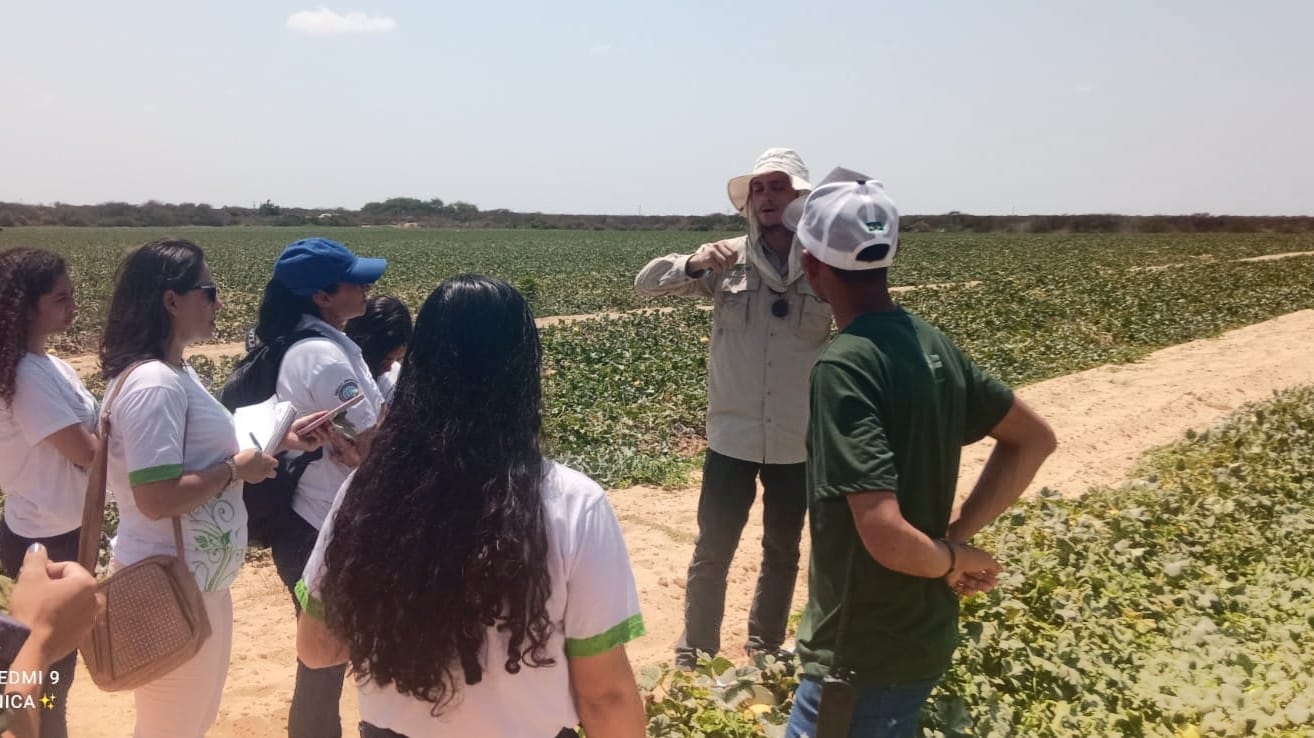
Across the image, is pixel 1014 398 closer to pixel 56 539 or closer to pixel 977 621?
pixel 977 621

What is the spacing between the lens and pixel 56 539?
2.93 m

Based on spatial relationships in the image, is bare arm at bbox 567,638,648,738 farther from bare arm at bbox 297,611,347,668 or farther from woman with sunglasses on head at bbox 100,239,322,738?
woman with sunglasses on head at bbox 100,239,322,738

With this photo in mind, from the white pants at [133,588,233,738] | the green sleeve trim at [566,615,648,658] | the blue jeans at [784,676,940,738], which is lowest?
the white pants at [133,588,233,738]

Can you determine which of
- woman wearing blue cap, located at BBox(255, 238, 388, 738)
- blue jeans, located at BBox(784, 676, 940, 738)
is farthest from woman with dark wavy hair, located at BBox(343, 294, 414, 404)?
blue jeans, located at BBox(784, 676, 940, 738)

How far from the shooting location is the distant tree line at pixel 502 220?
2830 inches

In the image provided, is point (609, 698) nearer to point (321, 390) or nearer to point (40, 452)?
point (321, 390)

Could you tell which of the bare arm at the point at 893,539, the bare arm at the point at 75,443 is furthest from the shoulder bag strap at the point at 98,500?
the bare arm at the point at 893,539

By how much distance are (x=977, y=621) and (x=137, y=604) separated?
115 inches

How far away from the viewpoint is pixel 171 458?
244cm

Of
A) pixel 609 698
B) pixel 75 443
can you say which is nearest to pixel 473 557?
pixel 609 698

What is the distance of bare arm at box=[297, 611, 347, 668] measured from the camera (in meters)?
1.77

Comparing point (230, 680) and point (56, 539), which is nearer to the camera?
point (56, 539)

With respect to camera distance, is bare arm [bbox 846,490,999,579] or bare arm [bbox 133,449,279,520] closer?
bare arm [bbox 846,490,999,579]

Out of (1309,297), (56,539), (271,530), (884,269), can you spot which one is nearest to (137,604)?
(271,530)
